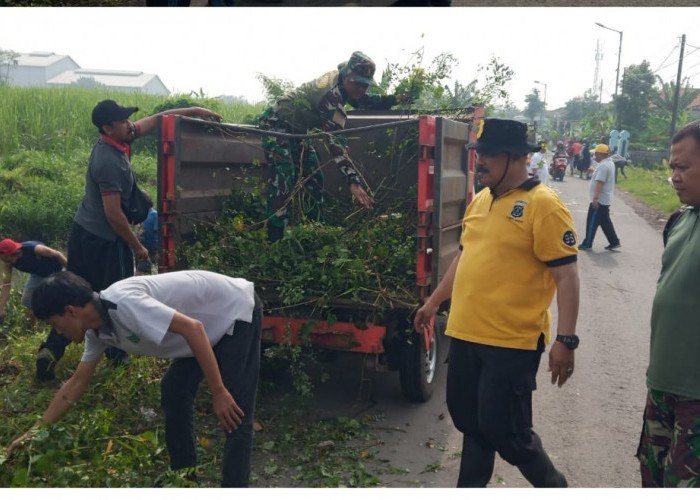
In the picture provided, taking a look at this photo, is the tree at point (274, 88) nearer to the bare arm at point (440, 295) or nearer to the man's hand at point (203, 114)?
the man's hand at point (203, 114)

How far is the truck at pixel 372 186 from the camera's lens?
4.89 m

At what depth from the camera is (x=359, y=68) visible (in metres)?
5.79

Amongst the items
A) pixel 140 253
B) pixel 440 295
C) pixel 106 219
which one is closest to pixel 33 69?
pixel 106 219

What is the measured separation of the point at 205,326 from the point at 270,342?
155cm

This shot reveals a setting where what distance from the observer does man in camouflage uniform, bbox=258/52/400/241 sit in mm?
5707

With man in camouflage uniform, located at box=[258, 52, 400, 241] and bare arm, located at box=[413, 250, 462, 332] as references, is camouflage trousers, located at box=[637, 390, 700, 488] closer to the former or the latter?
bare arm, located at box=[413, 250, 462, 332]

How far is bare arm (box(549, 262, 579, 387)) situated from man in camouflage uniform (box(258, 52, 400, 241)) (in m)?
2.59

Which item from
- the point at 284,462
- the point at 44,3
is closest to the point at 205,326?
the point at 284,462

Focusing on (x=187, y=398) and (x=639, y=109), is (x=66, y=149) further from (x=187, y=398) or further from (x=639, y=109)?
(x=639, y=109)

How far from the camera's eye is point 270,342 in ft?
16.4

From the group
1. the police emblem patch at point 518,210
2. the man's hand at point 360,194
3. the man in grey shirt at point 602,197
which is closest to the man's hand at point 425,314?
the police emblem patch at point 518,210

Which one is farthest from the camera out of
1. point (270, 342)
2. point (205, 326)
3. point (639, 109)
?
point (639, 109)

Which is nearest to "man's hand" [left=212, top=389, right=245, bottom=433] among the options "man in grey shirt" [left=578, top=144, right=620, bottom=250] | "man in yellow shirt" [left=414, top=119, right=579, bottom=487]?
"man in yellow shirt" [left=414, top=119, right=579, bottom=487]

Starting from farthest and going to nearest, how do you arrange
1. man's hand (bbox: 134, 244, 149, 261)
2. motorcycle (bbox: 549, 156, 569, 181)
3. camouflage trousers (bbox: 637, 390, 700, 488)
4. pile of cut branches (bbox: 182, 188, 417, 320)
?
motorcycle (bbox: 549, 156, 569, 181), man's hand (bbox: 134, 244, 149, 261), pile of cut branches (bbox: 182, 188, 417, 320), camouflage trousers (bbox: 637, 390, 700, 488)
